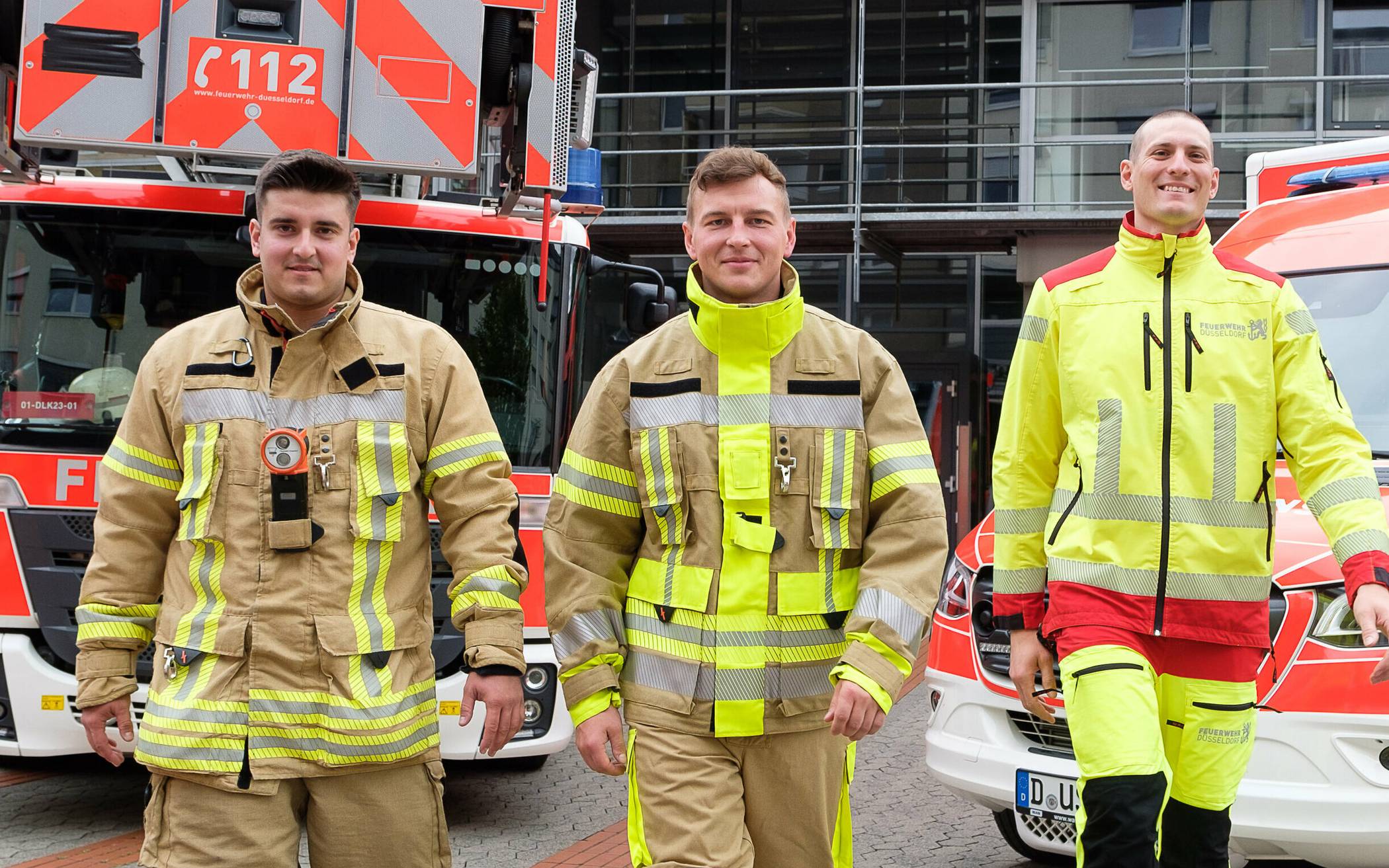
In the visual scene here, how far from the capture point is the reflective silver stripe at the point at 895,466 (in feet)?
10.8

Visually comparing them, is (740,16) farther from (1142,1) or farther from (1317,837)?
(1317,837)

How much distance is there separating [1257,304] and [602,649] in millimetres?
1768

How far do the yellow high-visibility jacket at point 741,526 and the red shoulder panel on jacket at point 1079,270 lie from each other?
25.5 inches

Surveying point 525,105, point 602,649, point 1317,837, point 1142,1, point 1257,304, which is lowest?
point 1317,837

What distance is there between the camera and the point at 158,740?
123 inches

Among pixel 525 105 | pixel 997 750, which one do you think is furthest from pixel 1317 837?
pixel 525 105

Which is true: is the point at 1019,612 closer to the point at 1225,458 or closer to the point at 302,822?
the point at 1225,458

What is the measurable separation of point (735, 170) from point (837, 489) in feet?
2.36

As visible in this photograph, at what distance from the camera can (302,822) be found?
328cm

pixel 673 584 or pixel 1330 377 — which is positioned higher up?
pixel 1330 377

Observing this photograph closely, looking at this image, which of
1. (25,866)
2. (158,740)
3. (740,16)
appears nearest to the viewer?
(158,740)

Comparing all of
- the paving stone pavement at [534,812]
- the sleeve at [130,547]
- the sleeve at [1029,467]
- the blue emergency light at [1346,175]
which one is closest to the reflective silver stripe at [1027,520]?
the sleeve at [1029,467]

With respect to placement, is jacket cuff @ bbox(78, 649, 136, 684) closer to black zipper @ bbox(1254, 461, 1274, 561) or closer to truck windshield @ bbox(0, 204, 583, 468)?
black zipper @ bbox(1254, 461, 1274, 561)

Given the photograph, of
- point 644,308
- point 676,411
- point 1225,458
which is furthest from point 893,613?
point 644,308
